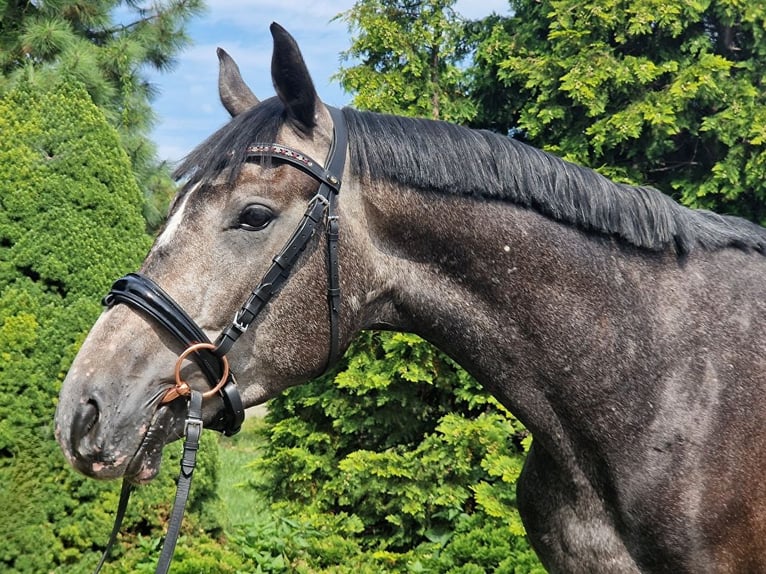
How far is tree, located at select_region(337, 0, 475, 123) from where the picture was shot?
5.00m

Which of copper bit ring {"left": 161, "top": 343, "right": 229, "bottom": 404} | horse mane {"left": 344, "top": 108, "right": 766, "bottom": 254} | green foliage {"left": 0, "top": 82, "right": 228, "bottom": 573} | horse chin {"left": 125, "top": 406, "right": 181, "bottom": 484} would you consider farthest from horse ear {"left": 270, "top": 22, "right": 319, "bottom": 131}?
green foliage {"left": 0, "top": 82, "right": 228, "bottom": 573}

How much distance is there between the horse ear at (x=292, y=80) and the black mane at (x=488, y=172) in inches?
2.4

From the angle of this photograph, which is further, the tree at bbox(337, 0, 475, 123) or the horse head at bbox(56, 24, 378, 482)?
the tree at bbox(337, 0, 475, 123)

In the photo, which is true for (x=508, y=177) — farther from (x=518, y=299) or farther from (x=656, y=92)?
(x=656, y=92)

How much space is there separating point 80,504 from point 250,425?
20.9 feet

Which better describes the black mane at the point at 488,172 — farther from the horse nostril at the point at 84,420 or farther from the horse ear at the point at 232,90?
the horse nostril at the point at 84,420

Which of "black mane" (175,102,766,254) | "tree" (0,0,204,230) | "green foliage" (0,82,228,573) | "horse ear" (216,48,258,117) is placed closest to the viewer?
"black mane" (175,102,766,254)

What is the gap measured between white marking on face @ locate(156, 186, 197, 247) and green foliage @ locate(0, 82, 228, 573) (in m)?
3.12

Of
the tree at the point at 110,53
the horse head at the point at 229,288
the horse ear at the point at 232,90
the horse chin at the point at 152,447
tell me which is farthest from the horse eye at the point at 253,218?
the tree at the point at 110,53

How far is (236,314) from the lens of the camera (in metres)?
1.78

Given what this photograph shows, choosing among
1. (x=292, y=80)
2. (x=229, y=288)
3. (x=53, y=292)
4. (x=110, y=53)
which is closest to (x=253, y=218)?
(x=229, y=288)

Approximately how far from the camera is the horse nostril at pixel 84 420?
162 cm

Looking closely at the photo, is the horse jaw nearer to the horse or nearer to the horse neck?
the horse

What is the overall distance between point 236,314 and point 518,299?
78cm
